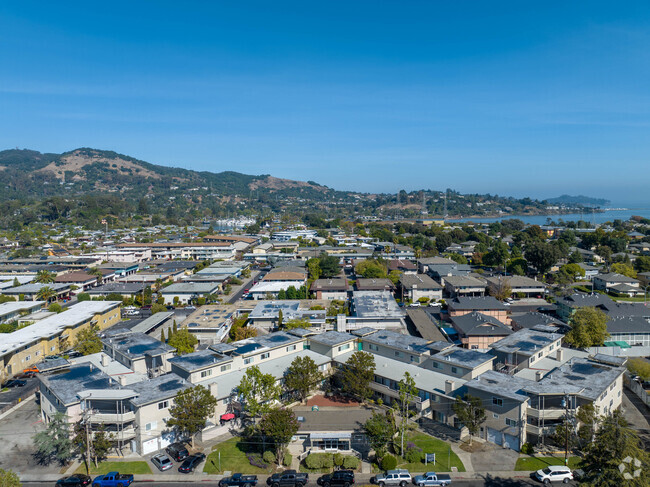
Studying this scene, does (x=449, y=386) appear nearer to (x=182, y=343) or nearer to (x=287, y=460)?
(x=287, y=460)

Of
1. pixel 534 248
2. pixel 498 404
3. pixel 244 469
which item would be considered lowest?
pixel 244 469

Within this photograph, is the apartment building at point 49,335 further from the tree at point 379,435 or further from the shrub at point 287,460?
the tree at point 379,435

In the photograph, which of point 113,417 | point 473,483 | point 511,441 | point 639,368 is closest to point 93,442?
point 113,417

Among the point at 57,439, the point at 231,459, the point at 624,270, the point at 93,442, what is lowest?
the point at 231,459

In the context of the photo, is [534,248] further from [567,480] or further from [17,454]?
[17,454]

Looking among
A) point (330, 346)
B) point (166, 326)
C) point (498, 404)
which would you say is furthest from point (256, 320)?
point (498, 404)

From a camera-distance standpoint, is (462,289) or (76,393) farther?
(462,289)

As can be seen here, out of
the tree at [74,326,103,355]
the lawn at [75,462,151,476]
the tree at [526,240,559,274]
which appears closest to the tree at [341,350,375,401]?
the lawn at [75,462,151,476]
